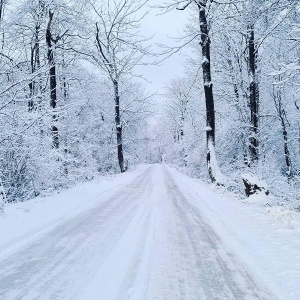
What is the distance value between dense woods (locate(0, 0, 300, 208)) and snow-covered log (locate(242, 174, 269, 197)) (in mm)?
1053

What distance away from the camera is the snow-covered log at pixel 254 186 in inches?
406

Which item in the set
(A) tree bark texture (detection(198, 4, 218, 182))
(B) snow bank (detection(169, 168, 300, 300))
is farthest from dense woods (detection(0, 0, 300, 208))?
(B) snow bank (detection(169, 168, 300, 300))

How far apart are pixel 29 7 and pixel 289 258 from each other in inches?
598

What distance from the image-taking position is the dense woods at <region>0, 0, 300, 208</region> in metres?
9.48

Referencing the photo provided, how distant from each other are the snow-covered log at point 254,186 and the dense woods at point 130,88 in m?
1.05

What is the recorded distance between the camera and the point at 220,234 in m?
5.88

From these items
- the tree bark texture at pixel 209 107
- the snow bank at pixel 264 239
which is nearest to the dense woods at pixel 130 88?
the tree bark texture at pixel 209 107

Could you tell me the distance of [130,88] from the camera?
33.1 metres

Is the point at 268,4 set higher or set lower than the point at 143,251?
higher

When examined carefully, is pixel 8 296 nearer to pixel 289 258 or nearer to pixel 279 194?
pixel 289 258

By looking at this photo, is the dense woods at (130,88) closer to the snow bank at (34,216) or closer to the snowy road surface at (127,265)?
the snow bank at (34,216)

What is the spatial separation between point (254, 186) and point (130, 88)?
964 inches

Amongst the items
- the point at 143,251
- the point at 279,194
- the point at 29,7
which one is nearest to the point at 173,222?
the point at 143,251

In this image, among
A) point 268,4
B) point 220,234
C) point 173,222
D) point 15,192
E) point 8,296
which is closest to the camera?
point 8,296
